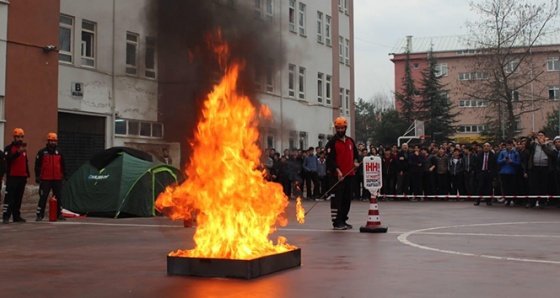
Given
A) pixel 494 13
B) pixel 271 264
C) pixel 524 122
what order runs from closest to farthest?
pixel 271 264 < pixel 494 13 < pixel 524 122

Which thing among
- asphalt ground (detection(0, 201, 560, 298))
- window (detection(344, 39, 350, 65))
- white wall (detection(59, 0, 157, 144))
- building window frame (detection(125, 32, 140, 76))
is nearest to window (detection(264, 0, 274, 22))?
building window frame (detection(125, 32, 140, 76))

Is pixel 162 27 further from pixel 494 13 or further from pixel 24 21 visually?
pixel 494 13

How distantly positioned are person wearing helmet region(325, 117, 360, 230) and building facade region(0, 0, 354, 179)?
2.72 ft

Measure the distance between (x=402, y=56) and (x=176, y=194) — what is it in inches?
3544

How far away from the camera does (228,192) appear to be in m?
7.63

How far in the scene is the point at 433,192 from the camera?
977 inches

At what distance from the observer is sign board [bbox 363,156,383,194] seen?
41.6ft

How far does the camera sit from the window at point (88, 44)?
2403cm

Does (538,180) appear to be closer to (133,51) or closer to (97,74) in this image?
(133,51)

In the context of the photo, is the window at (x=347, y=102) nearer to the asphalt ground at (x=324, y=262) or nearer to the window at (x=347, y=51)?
the window at (x=347, y=51)

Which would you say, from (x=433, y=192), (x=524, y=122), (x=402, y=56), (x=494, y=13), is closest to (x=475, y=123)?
(x=524, y=122)

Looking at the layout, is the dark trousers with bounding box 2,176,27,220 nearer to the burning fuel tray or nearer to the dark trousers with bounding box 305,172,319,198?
the burning fuel tray

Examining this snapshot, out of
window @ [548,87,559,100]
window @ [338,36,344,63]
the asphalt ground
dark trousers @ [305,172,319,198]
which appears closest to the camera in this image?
the asphalt ground

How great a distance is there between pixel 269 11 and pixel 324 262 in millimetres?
3612
